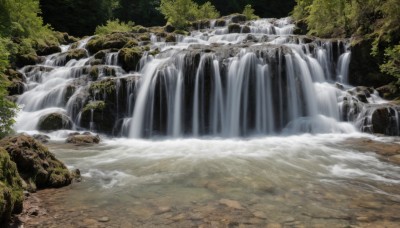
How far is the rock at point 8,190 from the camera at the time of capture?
13.1 feet

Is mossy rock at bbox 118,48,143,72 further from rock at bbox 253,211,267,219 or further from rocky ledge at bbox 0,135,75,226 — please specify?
rock at bbox 253,211,267,219

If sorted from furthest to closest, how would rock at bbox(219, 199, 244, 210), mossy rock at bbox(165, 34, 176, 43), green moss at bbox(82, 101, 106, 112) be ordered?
mossy rock at bbox(165, 34, 176, 43)
green moss at bbox(82, 101, 106, 112)
rock at bbox(219, 199, 244, 210)

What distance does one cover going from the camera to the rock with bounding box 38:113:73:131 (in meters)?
13.9

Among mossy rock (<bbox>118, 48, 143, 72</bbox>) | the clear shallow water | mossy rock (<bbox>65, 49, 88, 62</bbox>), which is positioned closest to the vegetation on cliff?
the clear shallow water

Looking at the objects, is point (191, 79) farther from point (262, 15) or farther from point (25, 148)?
point (262, 15)

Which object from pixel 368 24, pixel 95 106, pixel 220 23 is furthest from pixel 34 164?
pixel 220 23

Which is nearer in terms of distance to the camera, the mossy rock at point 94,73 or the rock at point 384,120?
the rock at point 384,120

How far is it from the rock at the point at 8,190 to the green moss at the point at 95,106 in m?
9.76

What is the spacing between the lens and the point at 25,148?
19.8ft

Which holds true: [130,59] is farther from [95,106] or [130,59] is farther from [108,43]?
[108,43]

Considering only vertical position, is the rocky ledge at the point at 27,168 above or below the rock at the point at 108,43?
below

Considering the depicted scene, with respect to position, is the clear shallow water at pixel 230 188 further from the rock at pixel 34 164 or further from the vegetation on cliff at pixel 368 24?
the vegetation on cliff at pixel 368 24

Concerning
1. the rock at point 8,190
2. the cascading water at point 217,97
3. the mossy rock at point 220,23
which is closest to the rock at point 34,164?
the rock at point 8,190

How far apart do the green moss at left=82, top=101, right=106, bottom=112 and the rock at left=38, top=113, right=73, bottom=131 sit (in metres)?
0.96
